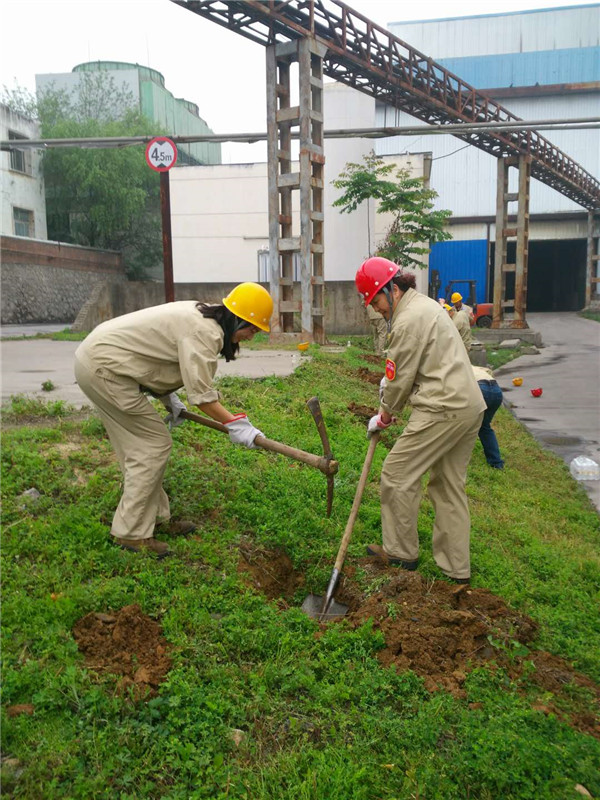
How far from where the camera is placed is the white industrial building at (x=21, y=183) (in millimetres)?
26906

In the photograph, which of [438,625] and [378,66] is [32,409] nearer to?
[438,625]

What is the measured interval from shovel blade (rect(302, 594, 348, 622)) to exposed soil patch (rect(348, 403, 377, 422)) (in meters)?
4.37

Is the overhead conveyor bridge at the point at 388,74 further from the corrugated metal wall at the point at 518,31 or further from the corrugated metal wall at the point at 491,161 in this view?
the corrugated metal wall at the point at 518,31

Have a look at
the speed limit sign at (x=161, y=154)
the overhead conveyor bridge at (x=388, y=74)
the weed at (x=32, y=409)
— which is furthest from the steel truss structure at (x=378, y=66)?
the weed at (x=32, y=409)

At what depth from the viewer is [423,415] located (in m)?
4.20

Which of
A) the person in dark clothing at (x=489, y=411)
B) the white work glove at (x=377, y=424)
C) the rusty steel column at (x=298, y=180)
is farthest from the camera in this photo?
the rusty steel column at (x=298, y=180)

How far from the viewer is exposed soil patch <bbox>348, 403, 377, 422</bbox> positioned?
8578mm

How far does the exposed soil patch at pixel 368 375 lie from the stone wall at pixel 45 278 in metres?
12.4

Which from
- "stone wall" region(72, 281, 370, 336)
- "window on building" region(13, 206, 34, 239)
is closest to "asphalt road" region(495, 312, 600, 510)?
"stone wall" region(72, 281, 370, 336)

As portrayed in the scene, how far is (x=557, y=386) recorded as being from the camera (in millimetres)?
14258

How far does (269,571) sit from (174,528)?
69 cm

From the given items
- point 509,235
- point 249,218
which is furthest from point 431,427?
point 249,218

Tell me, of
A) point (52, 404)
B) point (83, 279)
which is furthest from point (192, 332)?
point (83, 279)

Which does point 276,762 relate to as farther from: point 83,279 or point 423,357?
point 83,279
